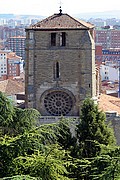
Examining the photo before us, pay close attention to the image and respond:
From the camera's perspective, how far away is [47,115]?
32.2 meters

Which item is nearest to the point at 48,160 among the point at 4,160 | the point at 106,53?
the point at 4,160

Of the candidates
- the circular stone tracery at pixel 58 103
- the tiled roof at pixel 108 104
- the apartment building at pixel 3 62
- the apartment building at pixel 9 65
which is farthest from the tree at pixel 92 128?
the apartment building at pixel 3 62

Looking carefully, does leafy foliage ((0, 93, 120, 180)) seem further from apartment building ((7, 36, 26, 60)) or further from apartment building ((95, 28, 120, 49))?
apartment building ((95, 28, 120, 49))

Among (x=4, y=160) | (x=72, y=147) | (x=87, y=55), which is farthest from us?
(x=87, y=55)

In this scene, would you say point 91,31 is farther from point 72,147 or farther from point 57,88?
point 72,147

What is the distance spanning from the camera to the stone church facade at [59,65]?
31359mm

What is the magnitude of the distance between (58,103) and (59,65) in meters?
2.20

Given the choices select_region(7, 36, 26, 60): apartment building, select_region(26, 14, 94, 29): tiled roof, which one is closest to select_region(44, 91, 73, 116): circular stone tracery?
select_region(26, 14, 94, 29): tiled roof

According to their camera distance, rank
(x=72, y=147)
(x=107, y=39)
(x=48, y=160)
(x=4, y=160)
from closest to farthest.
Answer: (x=48, y=160), (x=4, y=160), (x=72, y=147), (x=107, y=39)

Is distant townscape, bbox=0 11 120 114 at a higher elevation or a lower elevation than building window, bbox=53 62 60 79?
lower

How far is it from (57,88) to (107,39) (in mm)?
145333

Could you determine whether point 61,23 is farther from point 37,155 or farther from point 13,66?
point 13,66

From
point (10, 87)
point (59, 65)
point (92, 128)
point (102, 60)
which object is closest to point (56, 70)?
point (59, 65)

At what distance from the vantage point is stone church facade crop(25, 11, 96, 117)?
31359 mm
